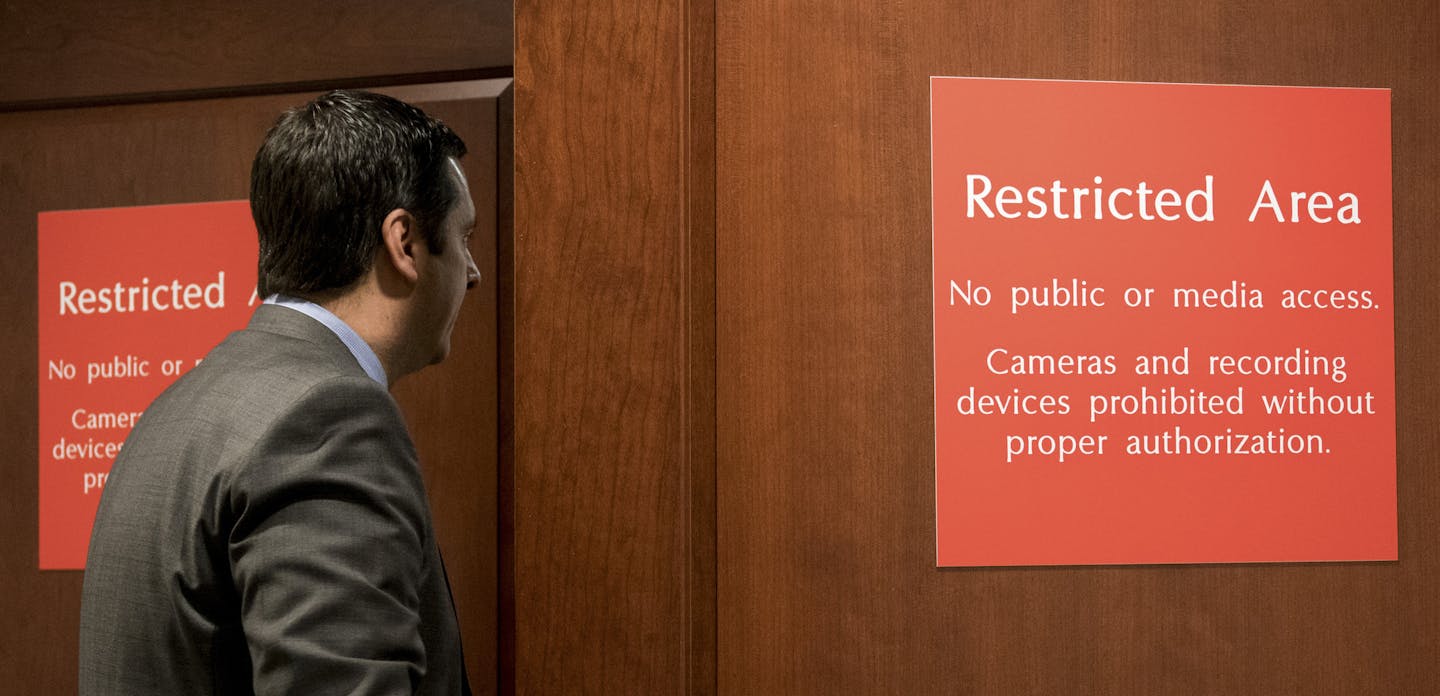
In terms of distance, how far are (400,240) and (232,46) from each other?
1.09 meters

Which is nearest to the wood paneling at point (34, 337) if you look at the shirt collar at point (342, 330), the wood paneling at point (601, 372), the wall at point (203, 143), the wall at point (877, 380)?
the wall at point (203, 143)

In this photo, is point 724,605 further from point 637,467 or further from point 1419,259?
point 1419,259

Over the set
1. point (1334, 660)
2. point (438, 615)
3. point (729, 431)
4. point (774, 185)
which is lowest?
point (1334, 660)

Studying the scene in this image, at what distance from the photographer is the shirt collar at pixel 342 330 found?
90cm

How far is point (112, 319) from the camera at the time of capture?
1.81 metres

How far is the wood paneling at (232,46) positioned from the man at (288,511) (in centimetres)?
88

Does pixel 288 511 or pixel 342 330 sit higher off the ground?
pixel 342 330

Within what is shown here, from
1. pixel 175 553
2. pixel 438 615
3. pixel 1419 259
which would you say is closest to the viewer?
pixel 175 553

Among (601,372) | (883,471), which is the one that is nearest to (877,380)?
(883,471)

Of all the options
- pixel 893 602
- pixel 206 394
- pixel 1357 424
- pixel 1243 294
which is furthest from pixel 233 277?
pixel 1357 424

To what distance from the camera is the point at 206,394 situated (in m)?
0.80

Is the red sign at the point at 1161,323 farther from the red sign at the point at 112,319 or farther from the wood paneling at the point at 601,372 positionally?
the red sign at the point at 112,319

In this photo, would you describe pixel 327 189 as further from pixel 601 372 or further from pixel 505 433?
pixel 505 433

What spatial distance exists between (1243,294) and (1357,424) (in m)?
0.25
